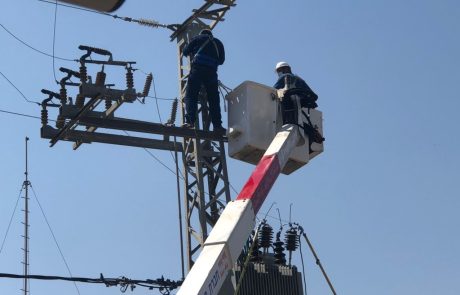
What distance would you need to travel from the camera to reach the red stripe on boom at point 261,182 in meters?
9.16

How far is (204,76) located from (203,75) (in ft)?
0.08

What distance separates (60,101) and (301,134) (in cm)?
362

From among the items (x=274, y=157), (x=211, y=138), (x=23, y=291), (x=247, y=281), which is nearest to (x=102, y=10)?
(x=274, y=157)

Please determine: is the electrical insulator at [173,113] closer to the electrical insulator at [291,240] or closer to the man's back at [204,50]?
the man's back at [204,50]

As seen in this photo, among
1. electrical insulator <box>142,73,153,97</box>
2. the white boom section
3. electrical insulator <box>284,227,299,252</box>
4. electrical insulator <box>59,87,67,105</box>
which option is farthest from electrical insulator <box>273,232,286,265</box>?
electrical insulator <box>59,87,67,105</box>

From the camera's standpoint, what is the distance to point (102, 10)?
2404mm

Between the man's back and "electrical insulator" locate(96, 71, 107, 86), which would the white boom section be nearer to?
the man's back

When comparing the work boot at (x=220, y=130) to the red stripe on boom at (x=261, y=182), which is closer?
the red stripe on boom at (x=261, y=182)

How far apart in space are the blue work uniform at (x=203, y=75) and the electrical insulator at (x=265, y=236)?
6.10ft

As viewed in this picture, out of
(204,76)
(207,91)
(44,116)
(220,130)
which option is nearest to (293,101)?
(220,130)

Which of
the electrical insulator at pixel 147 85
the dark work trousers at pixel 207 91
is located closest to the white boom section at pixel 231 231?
the dark work trousers at pixel 207 91

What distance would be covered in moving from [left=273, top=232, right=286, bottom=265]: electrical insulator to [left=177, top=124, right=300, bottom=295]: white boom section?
1619 millimetres

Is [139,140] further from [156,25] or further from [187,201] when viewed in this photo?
[156,25]

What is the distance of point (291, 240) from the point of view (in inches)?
455
